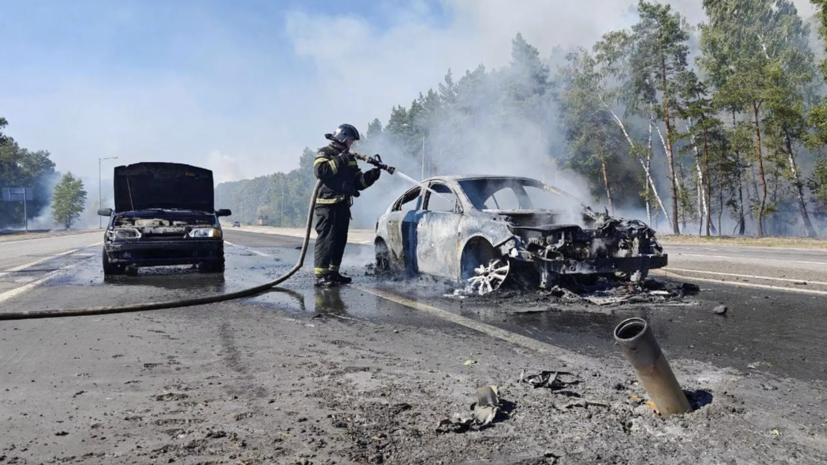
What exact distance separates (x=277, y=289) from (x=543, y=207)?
3776mm

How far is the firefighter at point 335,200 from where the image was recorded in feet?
25.9

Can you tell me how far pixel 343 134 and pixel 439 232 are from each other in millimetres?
2080

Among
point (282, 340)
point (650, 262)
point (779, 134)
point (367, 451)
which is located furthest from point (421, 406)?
point (779, 134)

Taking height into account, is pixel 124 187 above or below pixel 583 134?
below

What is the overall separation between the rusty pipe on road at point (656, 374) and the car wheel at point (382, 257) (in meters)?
→ 6.17

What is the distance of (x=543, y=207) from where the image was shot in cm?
768

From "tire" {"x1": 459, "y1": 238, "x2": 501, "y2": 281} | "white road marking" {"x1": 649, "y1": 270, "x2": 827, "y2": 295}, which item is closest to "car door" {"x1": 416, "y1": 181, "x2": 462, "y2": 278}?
"tire" {"x1": 459, "y1": 238, "x2": 501, "y2": 281}

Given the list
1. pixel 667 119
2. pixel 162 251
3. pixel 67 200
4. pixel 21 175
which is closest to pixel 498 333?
pixel 162 251

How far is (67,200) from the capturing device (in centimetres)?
9081

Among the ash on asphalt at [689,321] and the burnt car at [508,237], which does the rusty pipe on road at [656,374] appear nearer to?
the ash on asphalt at [689,321]

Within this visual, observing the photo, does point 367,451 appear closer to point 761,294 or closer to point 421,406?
point 421,406

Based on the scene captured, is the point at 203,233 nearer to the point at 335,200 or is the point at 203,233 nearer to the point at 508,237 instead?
the point at 335,200

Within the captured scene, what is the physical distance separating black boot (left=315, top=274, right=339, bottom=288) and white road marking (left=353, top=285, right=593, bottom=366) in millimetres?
1458

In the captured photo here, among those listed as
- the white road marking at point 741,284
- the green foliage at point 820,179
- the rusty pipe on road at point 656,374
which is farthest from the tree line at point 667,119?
the rusty pipe on road at point 656,374
